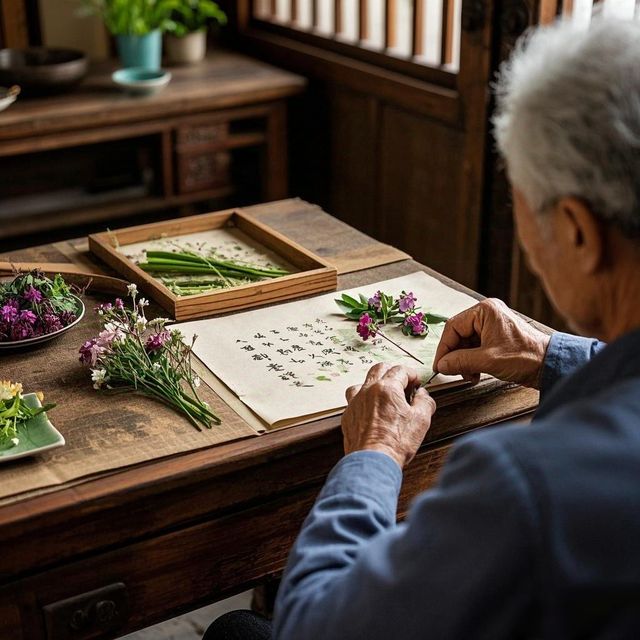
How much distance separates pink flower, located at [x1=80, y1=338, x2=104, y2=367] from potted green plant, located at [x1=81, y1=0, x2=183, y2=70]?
2.26m

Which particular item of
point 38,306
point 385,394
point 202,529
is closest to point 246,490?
point 202,529

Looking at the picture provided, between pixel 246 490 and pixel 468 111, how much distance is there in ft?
6.37

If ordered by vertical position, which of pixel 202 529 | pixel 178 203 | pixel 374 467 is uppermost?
pixel 374 467

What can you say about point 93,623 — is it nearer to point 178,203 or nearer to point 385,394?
point 385,394

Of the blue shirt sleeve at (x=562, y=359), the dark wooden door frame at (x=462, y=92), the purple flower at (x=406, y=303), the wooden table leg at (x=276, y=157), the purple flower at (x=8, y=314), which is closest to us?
the blue shirt sleeve at (x=562, y=359)

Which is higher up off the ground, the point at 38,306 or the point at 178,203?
the point at 38,306

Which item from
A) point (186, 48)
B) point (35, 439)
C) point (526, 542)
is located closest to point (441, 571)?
point (526, 542)

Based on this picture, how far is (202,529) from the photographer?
1.48 meters

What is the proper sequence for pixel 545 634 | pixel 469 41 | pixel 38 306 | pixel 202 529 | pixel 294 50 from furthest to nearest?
pixel 294 50 < pixel 469 41 < pixel 38 306 < pixel 202 529 < pixel 545 634

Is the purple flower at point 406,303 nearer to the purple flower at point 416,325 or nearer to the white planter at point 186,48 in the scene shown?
the purple flower at point 416,325

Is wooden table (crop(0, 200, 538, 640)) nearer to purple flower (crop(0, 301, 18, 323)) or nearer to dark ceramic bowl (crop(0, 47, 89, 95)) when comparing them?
purple flower (crop(0, 301, 18, 323))

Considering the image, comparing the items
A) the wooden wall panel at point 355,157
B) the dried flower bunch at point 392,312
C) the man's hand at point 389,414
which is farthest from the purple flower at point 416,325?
the wooden wall panel at point 355,157

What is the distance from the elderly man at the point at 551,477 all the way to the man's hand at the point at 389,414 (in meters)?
0.17

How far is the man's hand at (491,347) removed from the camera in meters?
1.63
